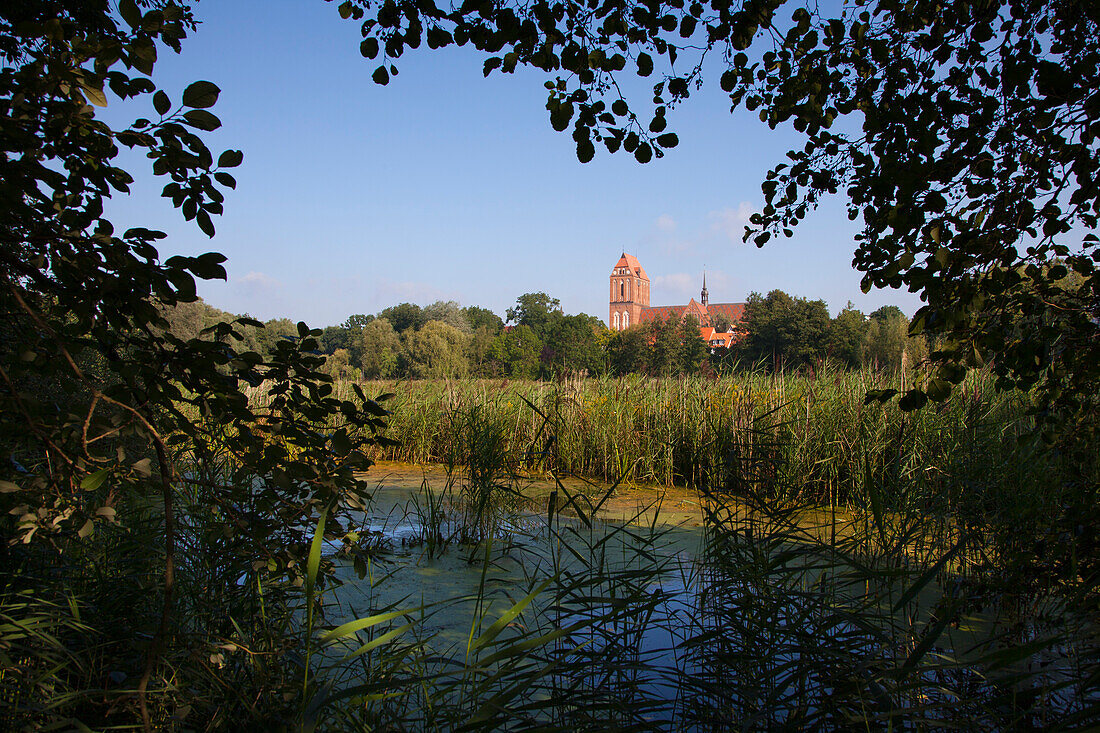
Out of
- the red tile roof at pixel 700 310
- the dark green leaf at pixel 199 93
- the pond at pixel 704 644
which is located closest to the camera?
the dark green leaf at pixel 199 93

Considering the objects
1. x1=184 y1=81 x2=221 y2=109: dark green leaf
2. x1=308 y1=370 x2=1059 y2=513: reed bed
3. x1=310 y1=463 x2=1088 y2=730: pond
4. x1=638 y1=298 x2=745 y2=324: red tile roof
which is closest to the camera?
x1=184 y1=81 x2=221 y2=109: dark green leaf

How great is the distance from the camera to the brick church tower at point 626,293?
344 feet

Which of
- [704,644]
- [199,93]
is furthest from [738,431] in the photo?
[199,93]

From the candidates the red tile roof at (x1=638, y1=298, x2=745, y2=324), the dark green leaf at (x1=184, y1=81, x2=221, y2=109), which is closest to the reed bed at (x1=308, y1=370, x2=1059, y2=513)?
the dark green leaf at (x1=184, y1=81, x2=221, y2=109)

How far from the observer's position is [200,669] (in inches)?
74.3

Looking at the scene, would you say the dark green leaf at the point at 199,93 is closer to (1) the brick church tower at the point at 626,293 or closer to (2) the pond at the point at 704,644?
(2) the pond at the point at 704,644

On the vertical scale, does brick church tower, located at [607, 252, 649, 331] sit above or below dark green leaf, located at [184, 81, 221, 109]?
above

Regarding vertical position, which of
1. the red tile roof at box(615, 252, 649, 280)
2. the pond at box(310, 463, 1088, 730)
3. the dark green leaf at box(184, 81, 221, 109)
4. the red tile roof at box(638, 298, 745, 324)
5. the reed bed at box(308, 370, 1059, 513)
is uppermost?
the red tile roof at box(615, 252, 649, 280)

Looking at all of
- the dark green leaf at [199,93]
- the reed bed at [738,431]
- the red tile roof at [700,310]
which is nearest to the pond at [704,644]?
the reed bed at [738,431]

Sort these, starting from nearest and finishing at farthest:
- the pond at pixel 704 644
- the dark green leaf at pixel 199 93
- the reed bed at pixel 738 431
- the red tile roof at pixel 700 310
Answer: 1. the dark green leaf at pixel 199 93
2. the pond at pixel 704 644
3. the reed bed at pixel 738 431
4. the red tile roof at pixel 700 310

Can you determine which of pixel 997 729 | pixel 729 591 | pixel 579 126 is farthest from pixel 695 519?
pixel 579 126

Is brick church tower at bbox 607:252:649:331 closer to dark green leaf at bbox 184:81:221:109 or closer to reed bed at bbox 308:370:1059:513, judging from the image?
reed bed at bbox 308:370:1059:513

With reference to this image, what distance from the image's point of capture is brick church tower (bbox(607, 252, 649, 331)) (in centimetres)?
10475

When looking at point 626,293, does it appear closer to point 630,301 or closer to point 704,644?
point 630,301
